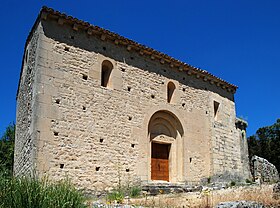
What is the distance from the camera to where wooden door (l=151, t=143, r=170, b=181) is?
16.1 metres

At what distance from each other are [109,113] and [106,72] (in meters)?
1.94

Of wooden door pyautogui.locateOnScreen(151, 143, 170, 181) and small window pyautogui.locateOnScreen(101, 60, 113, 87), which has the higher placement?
small window pyautogui.locateOnScreen(101, 60, 113, 87)

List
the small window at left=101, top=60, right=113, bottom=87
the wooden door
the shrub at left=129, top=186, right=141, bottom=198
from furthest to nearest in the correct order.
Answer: the wooden door
the small window at left=101, top=60, right=113, bottom=87
the shrub at left=129, top=186, right=141, bottom=198

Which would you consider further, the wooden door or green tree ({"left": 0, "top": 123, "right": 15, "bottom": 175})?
green tree ({"left": 0, "top": 123, "right": 15, "bottom": 175})

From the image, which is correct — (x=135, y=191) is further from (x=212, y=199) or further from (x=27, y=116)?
(x=27, y=116)

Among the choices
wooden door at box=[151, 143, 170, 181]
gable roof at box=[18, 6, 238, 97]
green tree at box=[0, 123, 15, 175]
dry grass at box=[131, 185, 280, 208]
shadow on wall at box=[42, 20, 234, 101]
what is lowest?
dry grass at box=[131, 185, 280, 208]

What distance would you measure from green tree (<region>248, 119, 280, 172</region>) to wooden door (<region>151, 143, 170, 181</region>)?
22066mm

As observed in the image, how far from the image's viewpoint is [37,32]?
1323 cm

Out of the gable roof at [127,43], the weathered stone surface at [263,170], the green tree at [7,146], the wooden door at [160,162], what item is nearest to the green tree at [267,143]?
the weathered stone surface at [263,170]

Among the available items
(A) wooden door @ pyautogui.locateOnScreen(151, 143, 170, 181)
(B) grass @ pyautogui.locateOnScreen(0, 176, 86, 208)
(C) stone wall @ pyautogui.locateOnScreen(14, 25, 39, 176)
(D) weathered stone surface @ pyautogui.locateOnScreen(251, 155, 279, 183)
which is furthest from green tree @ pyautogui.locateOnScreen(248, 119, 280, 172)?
(B) grass @ pyautogui.locateOnScreen(0, 176, 86, 208)

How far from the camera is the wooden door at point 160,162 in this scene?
634 inches

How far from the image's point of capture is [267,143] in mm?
37000

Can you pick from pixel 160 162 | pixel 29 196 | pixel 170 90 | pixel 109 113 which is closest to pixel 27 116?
pixel 109 113

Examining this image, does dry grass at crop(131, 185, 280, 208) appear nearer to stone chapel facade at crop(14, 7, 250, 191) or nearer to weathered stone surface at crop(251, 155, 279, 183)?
stone chapel facade at crop(14, 7, 250, 191)
